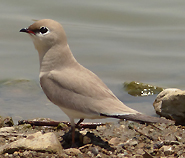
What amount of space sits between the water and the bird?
203 centimetres

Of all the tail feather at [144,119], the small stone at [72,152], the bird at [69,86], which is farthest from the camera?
the bird at [69,86]

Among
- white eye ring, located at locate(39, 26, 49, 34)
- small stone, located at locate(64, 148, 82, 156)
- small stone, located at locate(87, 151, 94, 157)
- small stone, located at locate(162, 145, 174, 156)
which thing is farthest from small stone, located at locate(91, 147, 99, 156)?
white eye ring, located at locate(39, 26, 49, 34)

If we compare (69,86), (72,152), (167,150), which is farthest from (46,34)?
(167,150)

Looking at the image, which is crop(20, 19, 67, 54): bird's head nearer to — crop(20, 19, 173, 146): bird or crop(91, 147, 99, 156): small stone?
crop(20, 19, 173, 146): bird

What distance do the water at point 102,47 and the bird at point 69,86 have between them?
2033mm

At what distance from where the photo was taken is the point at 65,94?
5105mm

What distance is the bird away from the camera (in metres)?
4.95

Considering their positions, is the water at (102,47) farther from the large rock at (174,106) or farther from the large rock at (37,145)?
the large rock at (37,145)

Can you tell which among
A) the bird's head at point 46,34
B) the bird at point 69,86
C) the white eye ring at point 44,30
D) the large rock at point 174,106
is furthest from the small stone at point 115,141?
the white eye ring at point 44,30

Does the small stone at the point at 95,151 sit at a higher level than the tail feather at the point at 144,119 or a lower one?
lower

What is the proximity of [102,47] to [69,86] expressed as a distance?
17.2 feet

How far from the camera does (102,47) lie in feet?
33.7

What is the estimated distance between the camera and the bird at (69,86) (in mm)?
4953

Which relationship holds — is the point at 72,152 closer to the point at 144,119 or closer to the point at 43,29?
the point at 144,119
